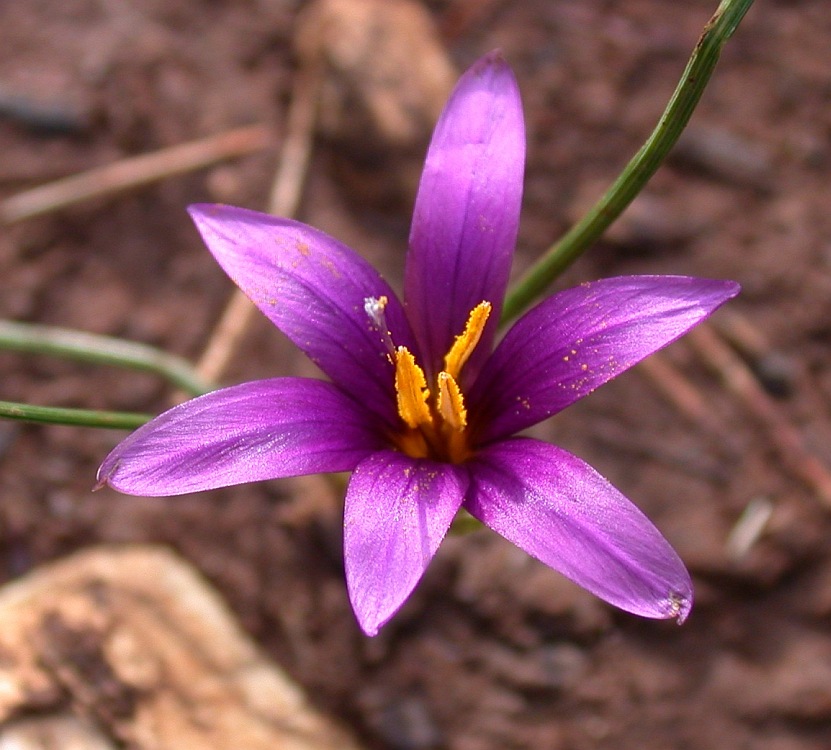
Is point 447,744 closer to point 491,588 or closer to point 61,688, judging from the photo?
point 491,588

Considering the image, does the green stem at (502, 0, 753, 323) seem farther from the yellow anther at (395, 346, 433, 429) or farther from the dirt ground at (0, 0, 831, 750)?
the dirt ground at (0, 0, 831, 750)

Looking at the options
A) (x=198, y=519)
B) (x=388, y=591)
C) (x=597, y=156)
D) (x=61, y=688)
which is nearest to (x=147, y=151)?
(x=198, y=519)

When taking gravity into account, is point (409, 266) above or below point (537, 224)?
above

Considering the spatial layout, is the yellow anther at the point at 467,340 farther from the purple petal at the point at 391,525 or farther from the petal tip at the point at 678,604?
the petal tip at the point at 678,604

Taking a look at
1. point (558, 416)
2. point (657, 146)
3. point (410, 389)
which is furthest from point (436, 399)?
point (558, 416)

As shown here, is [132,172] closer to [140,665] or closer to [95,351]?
[95,351]

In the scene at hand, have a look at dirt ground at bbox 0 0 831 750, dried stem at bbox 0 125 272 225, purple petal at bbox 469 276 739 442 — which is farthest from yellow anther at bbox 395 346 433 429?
dried stem at bbox 0 125 272 225
